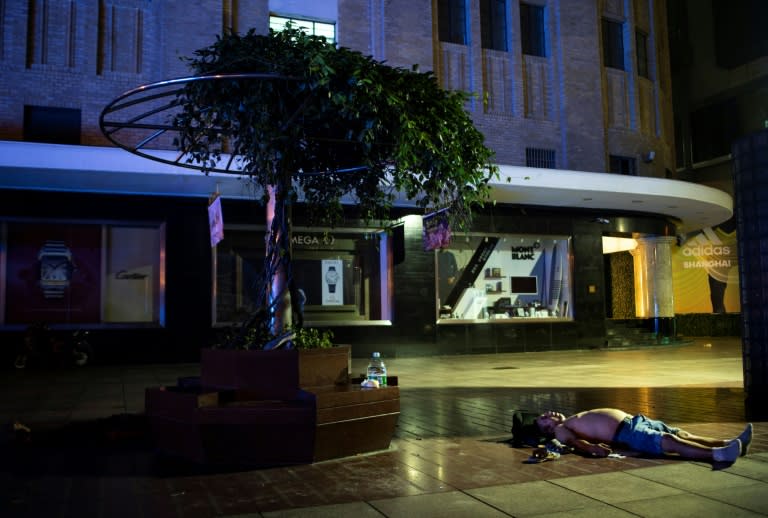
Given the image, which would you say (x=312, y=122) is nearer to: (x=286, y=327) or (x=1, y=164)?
(x=286, y=327)

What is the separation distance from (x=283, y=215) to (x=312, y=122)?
37.8 inches

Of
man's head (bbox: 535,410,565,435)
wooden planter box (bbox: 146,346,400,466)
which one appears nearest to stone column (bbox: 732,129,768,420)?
man's head (bbox: 535,410,565,435)

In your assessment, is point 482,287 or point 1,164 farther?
point 482,287

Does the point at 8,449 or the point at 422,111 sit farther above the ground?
the point at 422,111

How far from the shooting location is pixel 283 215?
6.45 metres

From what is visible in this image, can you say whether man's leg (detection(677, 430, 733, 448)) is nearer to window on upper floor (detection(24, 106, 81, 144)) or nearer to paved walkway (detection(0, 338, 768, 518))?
paved walkway (detection(0, 338, 768, 518))

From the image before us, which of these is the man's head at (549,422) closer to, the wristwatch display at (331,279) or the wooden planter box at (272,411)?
the wooden planter box at (272,411)

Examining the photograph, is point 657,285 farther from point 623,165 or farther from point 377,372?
point 377,372

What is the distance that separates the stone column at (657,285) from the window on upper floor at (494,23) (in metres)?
7.55

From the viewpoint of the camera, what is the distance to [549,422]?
612cm

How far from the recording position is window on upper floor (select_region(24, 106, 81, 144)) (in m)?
15.0

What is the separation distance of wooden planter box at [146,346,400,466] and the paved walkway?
171 mm

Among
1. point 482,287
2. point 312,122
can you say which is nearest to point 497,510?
point 312,122

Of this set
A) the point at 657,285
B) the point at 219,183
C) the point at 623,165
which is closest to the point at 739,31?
the point at 623,165
